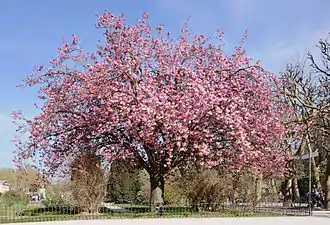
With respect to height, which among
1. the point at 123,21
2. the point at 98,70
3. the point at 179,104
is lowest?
the point at 179,104

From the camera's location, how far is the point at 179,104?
14.6m

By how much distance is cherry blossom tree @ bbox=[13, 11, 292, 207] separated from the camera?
1460cm

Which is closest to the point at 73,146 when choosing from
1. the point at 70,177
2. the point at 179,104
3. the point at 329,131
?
the point at 70,177

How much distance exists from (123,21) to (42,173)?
21.9ft

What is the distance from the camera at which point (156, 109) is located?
1433 centimetres

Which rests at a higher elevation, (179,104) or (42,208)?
(179,104)

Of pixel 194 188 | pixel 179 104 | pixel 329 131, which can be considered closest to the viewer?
pixel 179 104

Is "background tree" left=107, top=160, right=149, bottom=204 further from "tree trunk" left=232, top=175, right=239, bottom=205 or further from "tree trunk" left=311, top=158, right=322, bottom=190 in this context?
"tree trunk" left=311, top=158, right=322, bottom=190

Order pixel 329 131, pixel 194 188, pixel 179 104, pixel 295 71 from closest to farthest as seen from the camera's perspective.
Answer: pixel 179 104 → pixel 194 188 → pixel 329 131 → pixel 295 71

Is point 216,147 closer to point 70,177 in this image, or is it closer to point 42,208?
point 70,177

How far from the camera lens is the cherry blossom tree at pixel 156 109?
14.6m

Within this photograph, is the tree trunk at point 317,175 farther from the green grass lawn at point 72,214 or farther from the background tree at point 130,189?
the green grass lawn at point 72,214

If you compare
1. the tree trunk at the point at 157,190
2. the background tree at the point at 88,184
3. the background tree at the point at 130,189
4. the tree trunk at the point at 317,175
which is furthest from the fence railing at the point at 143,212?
the tree trunk at the point at 317,175

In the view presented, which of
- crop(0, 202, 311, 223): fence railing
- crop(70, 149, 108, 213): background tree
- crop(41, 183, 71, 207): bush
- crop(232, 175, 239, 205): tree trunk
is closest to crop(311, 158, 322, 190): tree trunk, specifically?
crop(0, 202, 311, 223): fence railing
